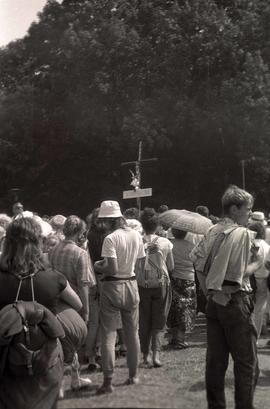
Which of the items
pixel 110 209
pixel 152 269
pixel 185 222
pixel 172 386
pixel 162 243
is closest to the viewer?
pixel 172 386

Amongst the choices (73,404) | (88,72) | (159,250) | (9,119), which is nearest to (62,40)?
(88,72)

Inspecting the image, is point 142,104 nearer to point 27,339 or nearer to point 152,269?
point 152,269

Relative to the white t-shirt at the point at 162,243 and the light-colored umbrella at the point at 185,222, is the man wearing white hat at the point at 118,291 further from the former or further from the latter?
the light-colored umbrella at the point at 185,222

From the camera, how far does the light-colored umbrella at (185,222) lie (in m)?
10.0

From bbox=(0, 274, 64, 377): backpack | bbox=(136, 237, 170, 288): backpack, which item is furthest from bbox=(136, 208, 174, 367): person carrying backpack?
bbox=(0, 274, 64, 377): backpack

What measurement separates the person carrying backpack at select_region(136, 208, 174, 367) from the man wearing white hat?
1356 millimetres

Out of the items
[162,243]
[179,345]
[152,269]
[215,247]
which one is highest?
[215,247]

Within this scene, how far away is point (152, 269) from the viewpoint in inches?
345

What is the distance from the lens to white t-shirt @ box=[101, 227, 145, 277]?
711 centimetres

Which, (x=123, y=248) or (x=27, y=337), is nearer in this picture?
(x=27, y=337)

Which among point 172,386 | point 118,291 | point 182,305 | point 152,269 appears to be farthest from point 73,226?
point 172,386

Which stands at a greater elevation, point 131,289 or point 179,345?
point 131,289

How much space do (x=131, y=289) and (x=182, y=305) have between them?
309 cm

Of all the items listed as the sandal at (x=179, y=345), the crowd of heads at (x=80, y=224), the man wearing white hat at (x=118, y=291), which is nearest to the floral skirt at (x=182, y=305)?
the sandal at (x=179, y=345)
